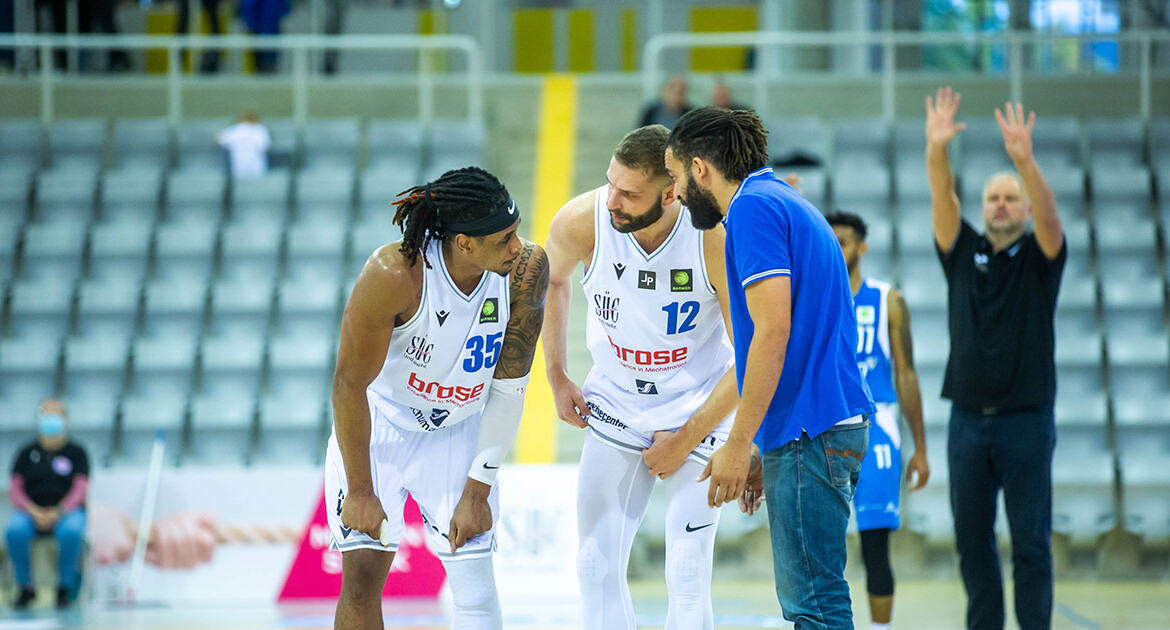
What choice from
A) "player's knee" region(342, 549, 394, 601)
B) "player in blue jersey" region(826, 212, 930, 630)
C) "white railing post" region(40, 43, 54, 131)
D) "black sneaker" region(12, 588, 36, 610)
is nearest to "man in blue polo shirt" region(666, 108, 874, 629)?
"player's knee" region(342, 549, 394, 601)

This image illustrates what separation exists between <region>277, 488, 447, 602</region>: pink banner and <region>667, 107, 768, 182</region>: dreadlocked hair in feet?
15.9

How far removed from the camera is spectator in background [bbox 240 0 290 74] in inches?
545

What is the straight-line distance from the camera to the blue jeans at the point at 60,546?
26.4 feet

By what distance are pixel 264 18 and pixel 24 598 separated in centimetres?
787

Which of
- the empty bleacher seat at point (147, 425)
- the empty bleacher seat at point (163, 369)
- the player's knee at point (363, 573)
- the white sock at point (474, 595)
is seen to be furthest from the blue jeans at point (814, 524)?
the empty bleacher seat at point (163, 369)

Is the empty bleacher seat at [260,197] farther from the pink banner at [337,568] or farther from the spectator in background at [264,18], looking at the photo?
the pink banner at [337,568]

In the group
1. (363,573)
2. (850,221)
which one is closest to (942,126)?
(850,221)

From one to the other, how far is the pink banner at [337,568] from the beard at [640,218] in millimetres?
4263

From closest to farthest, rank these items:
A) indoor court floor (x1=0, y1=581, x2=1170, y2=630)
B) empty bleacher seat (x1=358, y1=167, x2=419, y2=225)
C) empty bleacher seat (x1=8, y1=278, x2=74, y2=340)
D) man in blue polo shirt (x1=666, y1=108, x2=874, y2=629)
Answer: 1. man in blue polo shirt (x1=666, y1=108, x2=874, y2=629)
2. indoor court floor (x1=0, y1=581, x2=1170, y2=630)
3. empty bleacher seat (x1=8, y1=278, x2=74, y2=340)
4. empty bleacher seat (x1=358, y1=167, x2=419, y2=225)

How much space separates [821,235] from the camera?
11.0 feet

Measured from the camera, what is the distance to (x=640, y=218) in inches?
157

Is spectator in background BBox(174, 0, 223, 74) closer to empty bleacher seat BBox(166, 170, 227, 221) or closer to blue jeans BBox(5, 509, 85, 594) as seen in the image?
empty bleacher seat BBox(166, 170, 227, 221)

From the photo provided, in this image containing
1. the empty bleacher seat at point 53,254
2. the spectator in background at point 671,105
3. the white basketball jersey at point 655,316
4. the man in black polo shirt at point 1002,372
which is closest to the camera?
the white basketball jersey at point 655,316

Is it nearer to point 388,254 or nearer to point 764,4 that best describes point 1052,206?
point 388,254
